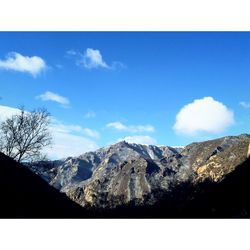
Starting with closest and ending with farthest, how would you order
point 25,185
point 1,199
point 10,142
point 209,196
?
point 1,199 < point 25,185 < point 209,196 < point 10,142

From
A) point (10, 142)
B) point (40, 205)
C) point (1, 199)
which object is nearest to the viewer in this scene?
point (1, 199)
